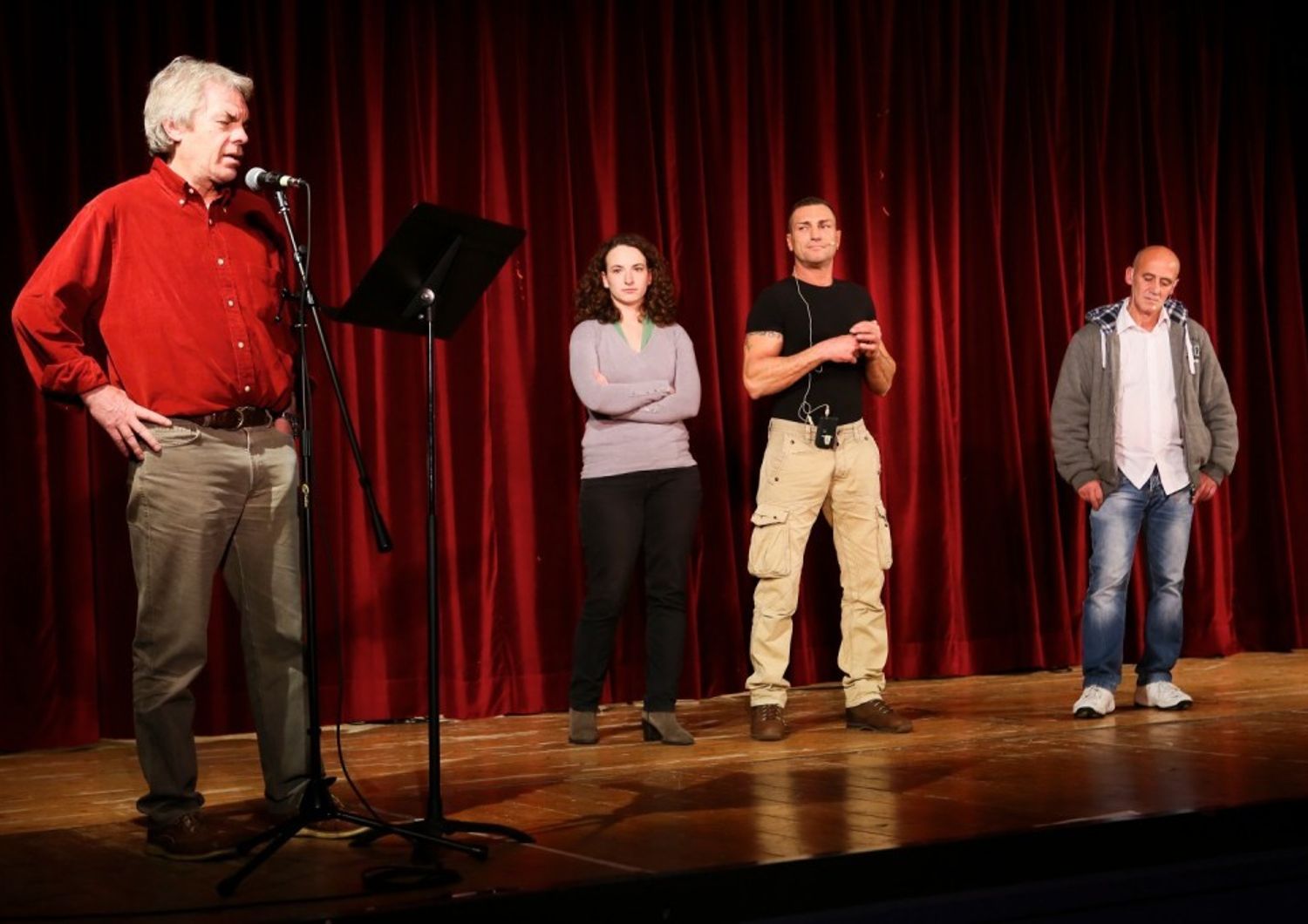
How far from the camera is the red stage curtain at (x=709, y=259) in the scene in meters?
5.06

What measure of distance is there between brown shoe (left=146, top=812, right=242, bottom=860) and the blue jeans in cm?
292

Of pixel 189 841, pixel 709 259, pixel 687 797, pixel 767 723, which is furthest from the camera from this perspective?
→ pixel 709 259

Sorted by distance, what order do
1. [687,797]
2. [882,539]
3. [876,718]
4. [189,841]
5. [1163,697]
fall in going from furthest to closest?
[1163,697] < [882,539] < [876,718] < [687,797] < [189,841]

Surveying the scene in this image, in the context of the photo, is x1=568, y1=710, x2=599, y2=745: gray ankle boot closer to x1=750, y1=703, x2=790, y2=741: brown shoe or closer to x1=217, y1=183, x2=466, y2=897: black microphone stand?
x1=750, y1=703, x2=790, y2=741: brown shoe

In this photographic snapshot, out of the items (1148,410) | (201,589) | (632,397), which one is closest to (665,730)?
(632,397)

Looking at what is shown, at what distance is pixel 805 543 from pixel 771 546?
12cm

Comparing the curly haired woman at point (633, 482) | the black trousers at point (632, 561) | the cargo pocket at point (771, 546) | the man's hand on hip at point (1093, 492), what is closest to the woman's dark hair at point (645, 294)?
the curly haired woman at point (633, 482)

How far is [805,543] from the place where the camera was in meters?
4.84

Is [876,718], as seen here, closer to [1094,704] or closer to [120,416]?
[1094,704]

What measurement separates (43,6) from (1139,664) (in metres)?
4.17

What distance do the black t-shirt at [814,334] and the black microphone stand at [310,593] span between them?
1902 mm

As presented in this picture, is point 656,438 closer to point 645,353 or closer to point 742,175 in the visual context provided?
point 645,353

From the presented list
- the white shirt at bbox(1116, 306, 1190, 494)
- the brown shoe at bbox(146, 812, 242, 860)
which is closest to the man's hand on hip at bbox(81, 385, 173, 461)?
the brown shoe at bbox(146, 812, 242, 860)

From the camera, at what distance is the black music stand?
3.06 m
